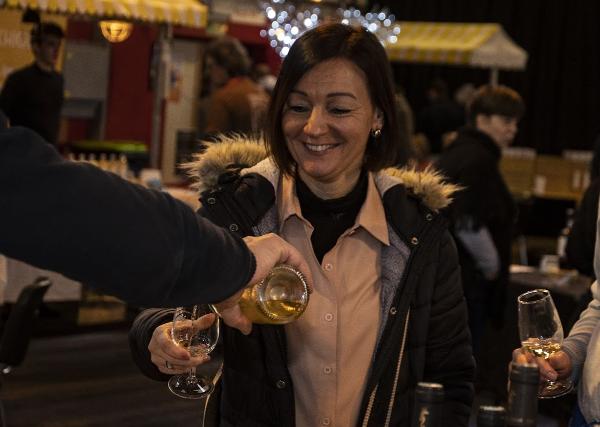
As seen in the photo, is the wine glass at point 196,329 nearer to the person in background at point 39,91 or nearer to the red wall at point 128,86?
the person in background at point 39,91

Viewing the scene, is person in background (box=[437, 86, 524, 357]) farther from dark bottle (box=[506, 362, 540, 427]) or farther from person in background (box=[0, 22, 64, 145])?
dark bottle (box=[506, 362, 540, 427])

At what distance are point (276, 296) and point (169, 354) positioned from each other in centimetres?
30

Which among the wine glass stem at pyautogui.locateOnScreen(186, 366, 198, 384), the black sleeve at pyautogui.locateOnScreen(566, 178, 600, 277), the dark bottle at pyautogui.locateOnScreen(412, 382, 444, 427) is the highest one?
the dark bottle at pyautogui.locateOnScreen(412, 382, 444, 427)

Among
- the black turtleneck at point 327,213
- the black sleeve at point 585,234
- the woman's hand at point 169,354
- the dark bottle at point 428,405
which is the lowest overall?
the black sleeve at point 585,234

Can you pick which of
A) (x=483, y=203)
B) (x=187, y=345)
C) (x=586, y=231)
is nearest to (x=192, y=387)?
(x=187, y=345)

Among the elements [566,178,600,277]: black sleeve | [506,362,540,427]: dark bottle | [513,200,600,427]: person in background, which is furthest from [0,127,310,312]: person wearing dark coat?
[566,178,600,277]: black sleeve

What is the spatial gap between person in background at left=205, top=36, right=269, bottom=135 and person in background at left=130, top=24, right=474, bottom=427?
202 inches

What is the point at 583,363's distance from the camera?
7.34ft

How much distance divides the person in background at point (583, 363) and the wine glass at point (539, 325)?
0.02 m

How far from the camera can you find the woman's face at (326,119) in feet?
7.77

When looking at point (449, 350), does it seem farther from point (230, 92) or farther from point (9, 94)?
point (9, 94)

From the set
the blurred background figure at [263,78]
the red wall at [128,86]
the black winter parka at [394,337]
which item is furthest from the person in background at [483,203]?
the red wall at [128,86]

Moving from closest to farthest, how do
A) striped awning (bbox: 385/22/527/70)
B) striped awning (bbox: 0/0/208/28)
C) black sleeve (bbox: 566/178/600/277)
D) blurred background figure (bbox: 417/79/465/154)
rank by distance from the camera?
black sleeve (bbox: 566/178/600/277)
striped awning (bbox: 0/0/208/28)
blurred background figure (bbox: 417/79/465/154)
striped awning (bbox: 385/22/527/70)

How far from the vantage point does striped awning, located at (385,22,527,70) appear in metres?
12.5
